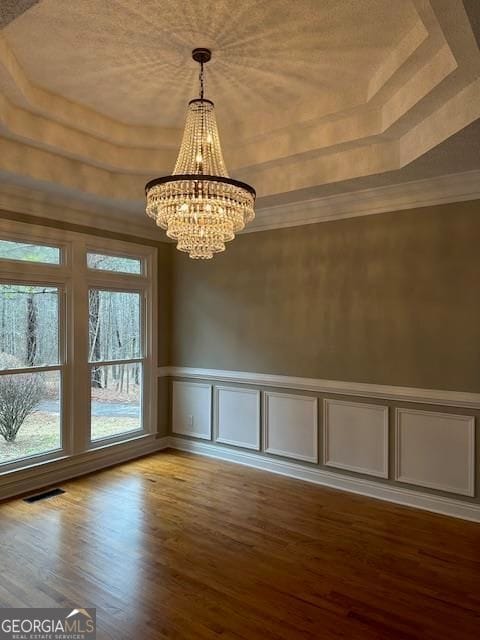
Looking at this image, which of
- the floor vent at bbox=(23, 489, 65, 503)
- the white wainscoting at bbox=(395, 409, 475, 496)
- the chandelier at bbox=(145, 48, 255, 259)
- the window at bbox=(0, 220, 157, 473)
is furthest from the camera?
the window at bbox=(0, 220, 157, 473)

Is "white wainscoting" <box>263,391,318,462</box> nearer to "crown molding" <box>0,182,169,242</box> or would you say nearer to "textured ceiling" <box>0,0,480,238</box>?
"textured ceiling" <box>0,0,480,238</box>

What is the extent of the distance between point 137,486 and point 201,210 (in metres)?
2.79

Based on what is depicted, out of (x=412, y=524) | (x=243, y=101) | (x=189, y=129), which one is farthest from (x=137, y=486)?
(x=243, y=101)

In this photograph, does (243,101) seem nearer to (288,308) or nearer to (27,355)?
(288,308)

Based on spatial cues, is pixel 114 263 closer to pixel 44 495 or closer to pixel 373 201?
pixel 44 495

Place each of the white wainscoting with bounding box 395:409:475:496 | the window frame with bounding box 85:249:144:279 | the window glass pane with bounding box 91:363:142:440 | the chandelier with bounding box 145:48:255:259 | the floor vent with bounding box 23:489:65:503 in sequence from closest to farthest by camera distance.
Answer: the chandelier with bounding box 145:48:255:259 → the white wainscoting with bounding box 395:409:475:496 → the floor vent with bounding box 23:489:65:503 → the window frame with bounding box 85:249:144:279 → the window glass pane with bounding box 91:363:142:440

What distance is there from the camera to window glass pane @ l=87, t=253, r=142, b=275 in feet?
14.9

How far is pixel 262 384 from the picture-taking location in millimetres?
4590

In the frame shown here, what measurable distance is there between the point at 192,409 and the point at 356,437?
2.03 metres

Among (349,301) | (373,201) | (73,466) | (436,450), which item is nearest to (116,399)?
(73,466)

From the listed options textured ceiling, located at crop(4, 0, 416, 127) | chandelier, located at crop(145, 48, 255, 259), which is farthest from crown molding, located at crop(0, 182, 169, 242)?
chandelier, located at crop(145, 48, 255, 259)

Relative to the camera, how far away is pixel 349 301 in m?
4.05

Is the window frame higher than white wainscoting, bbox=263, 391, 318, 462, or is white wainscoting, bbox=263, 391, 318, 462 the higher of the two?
the window frame

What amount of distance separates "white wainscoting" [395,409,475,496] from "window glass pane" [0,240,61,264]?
11.6ft
